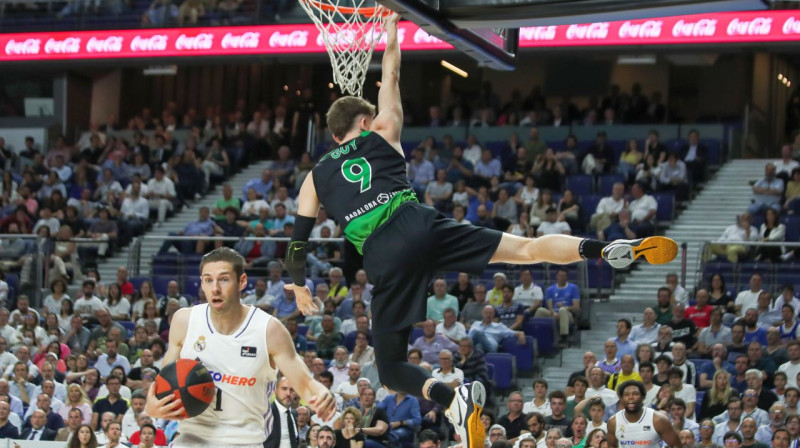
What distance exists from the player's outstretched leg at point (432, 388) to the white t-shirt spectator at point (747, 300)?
9263mm

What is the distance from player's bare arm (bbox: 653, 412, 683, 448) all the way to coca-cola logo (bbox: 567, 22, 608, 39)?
34.0 ft

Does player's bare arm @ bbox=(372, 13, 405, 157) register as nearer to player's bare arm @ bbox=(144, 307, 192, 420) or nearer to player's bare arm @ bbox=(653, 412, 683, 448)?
player's bare arm @ bbox=(144, 307, 192, 420)

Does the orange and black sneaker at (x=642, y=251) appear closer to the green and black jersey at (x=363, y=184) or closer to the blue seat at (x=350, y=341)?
the green and black jersey at (x=363, y=184)

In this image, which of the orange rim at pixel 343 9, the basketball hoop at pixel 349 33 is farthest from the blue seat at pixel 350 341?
the orange rim at pixel 343 9

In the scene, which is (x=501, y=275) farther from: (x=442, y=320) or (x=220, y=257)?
(x=220, y=257)

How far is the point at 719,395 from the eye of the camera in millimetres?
13547

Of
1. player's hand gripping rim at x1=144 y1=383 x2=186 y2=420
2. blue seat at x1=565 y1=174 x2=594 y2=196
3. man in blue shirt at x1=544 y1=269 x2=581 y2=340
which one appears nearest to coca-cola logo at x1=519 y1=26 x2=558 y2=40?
blue seat at x1=565 y1=174 x2=594 y2=196

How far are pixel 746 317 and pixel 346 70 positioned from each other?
300 inches

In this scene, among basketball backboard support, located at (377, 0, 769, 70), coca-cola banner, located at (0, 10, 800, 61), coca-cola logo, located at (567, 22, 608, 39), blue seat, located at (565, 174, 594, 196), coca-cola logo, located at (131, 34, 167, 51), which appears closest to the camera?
basketball backboard support, located at (377, 0, 769, 70)

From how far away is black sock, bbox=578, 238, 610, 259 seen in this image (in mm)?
7250

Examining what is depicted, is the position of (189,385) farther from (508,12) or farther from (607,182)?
(607,182)

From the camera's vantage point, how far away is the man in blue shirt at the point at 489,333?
15648 millimetres

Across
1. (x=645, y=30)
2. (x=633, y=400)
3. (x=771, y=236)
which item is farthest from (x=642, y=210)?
(x=633, y=400)

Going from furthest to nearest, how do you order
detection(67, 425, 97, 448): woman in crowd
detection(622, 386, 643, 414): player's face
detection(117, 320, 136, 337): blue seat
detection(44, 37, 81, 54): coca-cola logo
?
detection(44, 37, 81, 54): coca-cola logo, detection(117, 320, 136, 337): blue seat, detection(67, 425, 97, 448): woman in crowd, detection(622, 386, 643, 414): player's face
